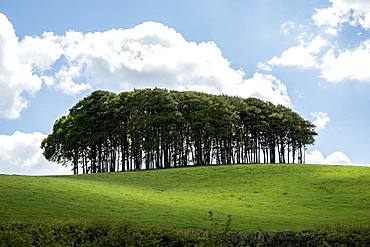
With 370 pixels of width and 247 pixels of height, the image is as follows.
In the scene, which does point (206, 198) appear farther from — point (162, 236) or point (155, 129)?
point (155, 129)

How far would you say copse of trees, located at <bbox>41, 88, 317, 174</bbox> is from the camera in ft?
334

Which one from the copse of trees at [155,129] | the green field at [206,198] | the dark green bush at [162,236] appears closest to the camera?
the dark green bush at [162,236]

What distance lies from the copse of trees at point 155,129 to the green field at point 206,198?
2487 centimetres

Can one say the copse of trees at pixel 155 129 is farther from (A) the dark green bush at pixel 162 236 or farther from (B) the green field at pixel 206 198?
(A) the dark green bush at pixel 162 236

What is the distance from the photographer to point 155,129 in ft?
334

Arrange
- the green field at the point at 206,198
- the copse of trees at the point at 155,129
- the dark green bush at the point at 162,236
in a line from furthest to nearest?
the copse of trees at the point at 155,129
the green field at the point at 206,198
the dark green bush at the point at 162,236

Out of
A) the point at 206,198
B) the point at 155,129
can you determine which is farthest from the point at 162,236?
the point at 155,129

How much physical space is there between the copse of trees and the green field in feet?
81.6

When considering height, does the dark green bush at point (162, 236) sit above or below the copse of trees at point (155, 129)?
below

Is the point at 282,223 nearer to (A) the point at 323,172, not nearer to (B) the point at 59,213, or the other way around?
(B) the point at 59,213

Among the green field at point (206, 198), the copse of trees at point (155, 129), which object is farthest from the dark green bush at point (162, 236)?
the copse of trees at point (155, 129)

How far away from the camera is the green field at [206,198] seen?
1533 inches

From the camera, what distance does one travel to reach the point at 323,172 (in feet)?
242

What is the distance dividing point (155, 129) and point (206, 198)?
157ft
